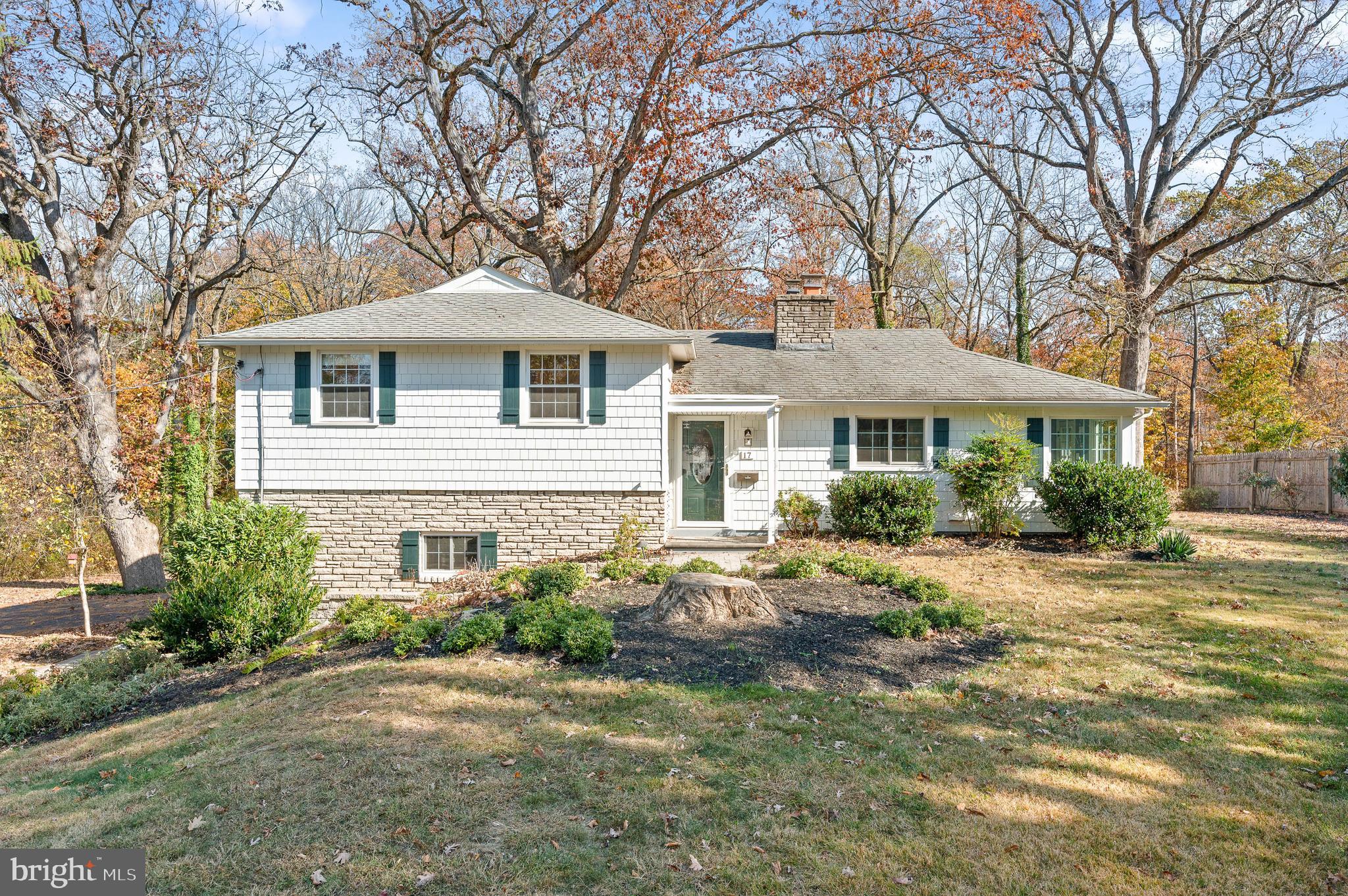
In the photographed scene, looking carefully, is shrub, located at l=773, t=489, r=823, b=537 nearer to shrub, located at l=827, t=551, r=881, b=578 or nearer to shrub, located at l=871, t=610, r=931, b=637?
shrub, located at l=827, t=551, r=881, b=578

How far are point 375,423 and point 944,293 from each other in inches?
908

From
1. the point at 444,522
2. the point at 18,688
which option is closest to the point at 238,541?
the point at 18,688

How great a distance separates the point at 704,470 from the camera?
13203mm

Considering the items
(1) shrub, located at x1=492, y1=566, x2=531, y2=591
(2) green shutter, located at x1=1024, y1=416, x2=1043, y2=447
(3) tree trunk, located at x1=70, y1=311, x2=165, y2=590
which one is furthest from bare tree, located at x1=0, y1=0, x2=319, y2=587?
(2) green shutter, located at x1=1024, y1=416, x2=1043, y2=447

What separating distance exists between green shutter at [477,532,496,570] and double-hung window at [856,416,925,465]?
21.4ft

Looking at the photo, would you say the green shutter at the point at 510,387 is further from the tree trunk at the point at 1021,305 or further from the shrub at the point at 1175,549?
the tree trunk at the point at 1021,305

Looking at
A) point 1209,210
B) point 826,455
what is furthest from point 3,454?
point 1209,210

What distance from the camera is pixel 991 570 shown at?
1034cm

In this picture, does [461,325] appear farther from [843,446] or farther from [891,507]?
[891,507]

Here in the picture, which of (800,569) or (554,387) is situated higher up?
(554,387)

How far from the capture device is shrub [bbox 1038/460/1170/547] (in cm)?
1145

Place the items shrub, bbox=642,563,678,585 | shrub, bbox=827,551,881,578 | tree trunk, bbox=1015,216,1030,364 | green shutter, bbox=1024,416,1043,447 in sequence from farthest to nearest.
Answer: tree trunk, bbox=1015,216,1030,364, green shutter, bbox=1024,416,1043,447, shrub, bbox=827,551,881,578, shrub, bbox=642,563,678,585

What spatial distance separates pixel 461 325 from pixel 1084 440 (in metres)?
11.0

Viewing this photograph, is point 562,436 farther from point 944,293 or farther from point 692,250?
point 944,293
